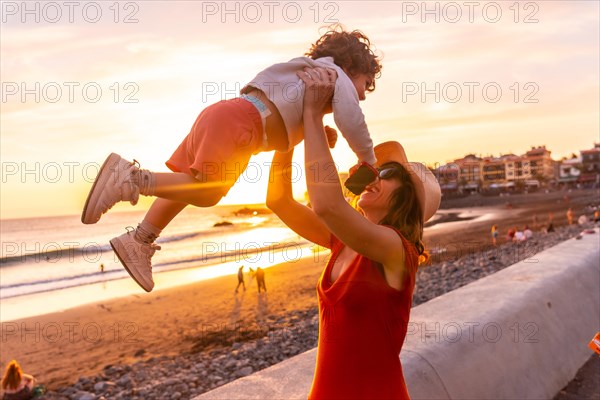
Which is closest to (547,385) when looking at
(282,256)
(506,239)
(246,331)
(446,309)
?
(446,309)

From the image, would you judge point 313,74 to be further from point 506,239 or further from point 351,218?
point 506,239

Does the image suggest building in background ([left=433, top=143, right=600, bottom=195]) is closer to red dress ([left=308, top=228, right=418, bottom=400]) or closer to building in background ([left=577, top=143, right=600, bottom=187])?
building in background ([left=577, top=143, right=600, bottom=187])

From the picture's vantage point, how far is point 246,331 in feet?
A: 40.4

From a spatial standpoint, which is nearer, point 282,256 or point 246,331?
point 246,331

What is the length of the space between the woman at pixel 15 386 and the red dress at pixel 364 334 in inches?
327

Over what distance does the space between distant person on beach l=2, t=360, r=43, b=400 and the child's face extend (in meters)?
8.47

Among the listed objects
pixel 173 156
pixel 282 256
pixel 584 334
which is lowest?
pixel 282 256

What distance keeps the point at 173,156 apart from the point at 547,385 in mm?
3910

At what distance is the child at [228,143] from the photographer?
7.41 feet

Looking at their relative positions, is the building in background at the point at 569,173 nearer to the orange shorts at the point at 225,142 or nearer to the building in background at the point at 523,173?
the building in background at the point at 523,173

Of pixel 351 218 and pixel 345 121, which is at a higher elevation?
pixel 345 121

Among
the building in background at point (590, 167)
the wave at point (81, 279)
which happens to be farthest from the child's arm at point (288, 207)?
the building in background at point (590, 167)

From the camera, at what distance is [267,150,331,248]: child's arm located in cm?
261

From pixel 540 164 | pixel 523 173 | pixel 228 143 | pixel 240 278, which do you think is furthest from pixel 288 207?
pixel 540 164
